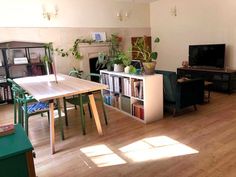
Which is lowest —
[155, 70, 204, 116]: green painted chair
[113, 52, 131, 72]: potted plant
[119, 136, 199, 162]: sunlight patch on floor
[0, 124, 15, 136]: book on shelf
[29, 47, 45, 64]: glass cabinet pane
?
[119, 136, 199, 162]: sunlight patch on floor

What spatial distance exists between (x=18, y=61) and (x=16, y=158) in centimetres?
448

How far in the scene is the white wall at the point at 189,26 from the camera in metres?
5.33

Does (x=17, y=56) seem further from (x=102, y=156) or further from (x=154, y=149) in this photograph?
(x=154, y=149)

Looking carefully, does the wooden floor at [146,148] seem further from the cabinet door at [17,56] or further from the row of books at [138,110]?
the cabinet door at [17,56]

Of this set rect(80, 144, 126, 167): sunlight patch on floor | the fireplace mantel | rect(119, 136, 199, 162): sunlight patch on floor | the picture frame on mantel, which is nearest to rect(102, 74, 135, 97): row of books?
rect(119, 136, 199, 162): sunlight patch on floor

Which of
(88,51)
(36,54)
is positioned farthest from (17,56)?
(88,51)

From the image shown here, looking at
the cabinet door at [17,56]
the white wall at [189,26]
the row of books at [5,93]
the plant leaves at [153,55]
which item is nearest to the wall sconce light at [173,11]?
the white wall at [189,26]

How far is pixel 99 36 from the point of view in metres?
6.37

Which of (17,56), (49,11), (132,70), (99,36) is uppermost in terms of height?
(49,11)

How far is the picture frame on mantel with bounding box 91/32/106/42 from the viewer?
6.29 m

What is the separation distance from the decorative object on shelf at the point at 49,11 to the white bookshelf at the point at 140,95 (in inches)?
107

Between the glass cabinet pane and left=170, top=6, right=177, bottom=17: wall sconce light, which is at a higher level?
left=170, top=6, right=177, bottom=17: wall sconce light

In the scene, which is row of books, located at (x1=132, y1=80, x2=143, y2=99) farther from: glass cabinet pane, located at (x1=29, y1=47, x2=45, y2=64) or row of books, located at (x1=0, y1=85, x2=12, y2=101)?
row of books, located at (x1=0, y1=85, x2=12, y2=101)

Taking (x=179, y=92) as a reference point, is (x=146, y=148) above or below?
below
